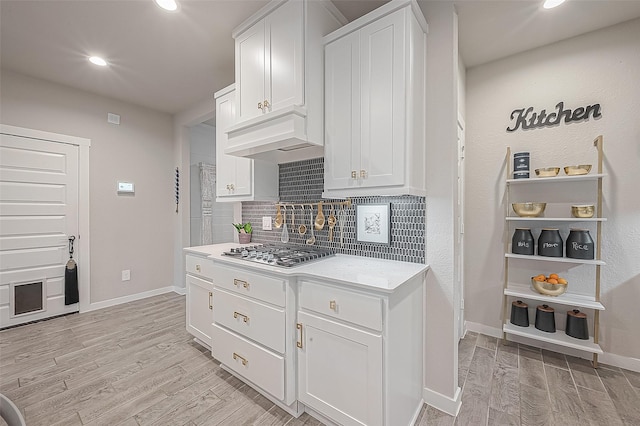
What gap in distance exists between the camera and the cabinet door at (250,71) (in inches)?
82.0

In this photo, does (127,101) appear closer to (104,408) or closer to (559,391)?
(104,408)

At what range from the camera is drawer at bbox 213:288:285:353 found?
67.6 inches

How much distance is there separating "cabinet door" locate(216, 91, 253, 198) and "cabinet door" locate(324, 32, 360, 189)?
3.13 feet

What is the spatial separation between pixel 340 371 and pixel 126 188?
385cm

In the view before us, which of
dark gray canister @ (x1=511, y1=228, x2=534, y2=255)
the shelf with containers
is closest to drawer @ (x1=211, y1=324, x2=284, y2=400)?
the shelf with containers

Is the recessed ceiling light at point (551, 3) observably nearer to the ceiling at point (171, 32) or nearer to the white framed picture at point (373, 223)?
the ceiling at point (171, 32)

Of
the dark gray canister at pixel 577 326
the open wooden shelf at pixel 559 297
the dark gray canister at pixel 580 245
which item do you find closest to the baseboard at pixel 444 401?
the open wooden shelf at pixel 559 297

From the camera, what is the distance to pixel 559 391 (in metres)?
1.91

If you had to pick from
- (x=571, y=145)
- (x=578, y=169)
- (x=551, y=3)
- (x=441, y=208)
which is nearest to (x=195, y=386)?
(x=441, y=208)

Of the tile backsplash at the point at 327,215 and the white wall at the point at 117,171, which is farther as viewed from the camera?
the white wall at the point at 117,171

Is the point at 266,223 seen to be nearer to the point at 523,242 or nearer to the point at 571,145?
the point at 523,242

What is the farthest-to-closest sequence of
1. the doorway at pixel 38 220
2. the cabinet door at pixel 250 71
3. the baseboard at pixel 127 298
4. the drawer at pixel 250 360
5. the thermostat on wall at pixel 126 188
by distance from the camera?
1. the thermostat on wall at pixel 126 188
2. the baseboard at pixel 127 298
3. the doorway at pixel 38 220
4. the cabinet door at pixel 250 71
5. the drawer at pixel 250 360

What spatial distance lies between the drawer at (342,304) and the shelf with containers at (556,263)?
180 cm

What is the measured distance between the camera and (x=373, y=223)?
2080 mm
